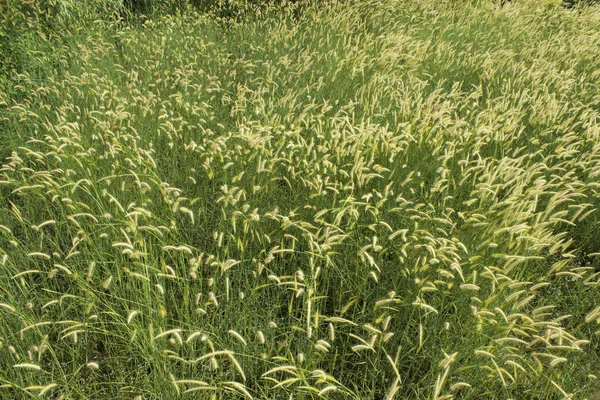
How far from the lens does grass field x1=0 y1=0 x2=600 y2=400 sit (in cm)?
188

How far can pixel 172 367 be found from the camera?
1946 mm

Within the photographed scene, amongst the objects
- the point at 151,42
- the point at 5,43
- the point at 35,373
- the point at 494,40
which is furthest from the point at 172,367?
the point at 494,40

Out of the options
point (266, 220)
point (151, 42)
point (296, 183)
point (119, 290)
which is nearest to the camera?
point (119, 290)

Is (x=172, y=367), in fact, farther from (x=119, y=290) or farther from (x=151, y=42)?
(x=151, y=42)

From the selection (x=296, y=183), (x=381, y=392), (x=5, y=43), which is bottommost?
(x=381, y=392)

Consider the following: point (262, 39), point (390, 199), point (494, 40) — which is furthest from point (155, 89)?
point (494, 40)

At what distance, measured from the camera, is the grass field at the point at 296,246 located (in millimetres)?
1876

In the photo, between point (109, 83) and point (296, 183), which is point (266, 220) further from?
point (109, 83)

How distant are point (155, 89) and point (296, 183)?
6.63 feet

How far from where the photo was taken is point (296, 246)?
2.59 metres

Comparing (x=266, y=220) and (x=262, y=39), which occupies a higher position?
(x=262, y=39)

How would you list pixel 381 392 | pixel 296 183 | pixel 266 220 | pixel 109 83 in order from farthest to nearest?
pixel 109 83, pixel 296 183, pixel 266 220, pixel 381 392

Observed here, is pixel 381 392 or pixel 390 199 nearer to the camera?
pixel 381 392

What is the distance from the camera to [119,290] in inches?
91.3
